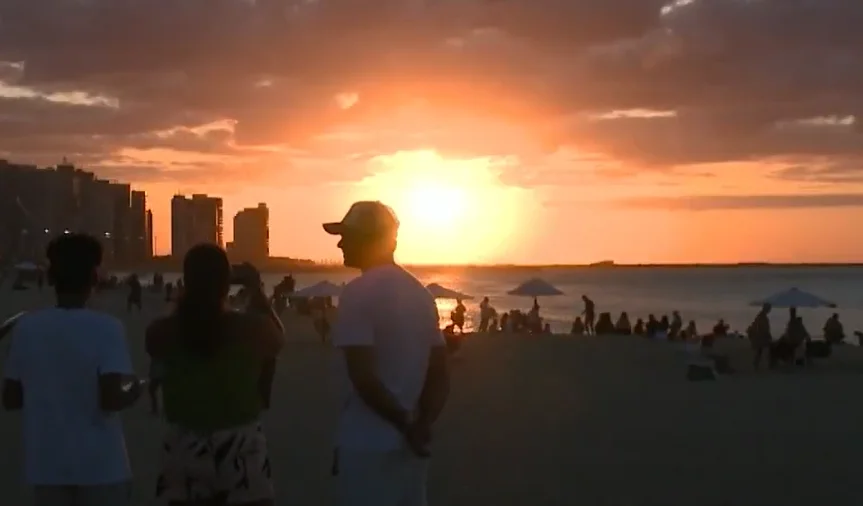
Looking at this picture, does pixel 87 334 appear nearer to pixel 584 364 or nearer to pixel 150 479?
pixel 150 479

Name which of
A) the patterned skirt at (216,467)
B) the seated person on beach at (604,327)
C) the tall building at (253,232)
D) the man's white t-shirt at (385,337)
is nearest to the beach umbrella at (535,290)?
the seated person on beach at (604,327)

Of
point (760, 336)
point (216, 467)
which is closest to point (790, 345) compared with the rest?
point (760, 336)

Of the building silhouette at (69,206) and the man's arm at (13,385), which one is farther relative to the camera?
the building silhouette at (69,206)

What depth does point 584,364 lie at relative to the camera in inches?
858

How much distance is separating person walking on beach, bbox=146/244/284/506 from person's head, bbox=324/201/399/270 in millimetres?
518

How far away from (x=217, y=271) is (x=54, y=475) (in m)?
0.90

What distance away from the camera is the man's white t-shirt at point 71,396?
3873 millimetres

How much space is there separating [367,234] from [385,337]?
0.42 m

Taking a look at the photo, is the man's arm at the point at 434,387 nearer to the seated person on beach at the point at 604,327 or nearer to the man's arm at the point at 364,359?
the man's arm at the point at 364,359

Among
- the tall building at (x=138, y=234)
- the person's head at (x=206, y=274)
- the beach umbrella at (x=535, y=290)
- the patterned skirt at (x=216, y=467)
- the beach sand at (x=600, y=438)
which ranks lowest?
the beach sand at (x=600, y=438)

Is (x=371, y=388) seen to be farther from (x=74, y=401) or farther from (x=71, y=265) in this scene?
(x=71, y=265)

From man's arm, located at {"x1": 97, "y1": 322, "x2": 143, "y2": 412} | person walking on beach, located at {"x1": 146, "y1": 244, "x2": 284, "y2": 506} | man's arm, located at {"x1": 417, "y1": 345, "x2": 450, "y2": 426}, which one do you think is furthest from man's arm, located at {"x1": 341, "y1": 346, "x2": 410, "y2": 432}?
man's arm, located at {"x1": 97, "y1": 322, "x2": 143, "y2": 412}

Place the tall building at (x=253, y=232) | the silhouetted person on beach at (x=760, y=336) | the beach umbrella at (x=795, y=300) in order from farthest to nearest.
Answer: the tall building at (x=253, y=232)
the beach umbrella at (x=795, y=300)
the silhouetted person on beach at (x=760, y=336)

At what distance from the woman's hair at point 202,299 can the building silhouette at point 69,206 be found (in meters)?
131
